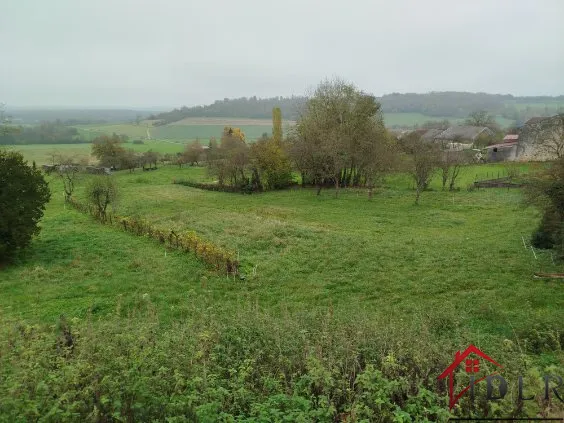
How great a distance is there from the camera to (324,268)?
1538cm

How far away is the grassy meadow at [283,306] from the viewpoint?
5844 mm

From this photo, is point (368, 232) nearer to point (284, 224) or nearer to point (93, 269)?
point (284, 224)

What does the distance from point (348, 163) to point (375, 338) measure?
89.0 feet

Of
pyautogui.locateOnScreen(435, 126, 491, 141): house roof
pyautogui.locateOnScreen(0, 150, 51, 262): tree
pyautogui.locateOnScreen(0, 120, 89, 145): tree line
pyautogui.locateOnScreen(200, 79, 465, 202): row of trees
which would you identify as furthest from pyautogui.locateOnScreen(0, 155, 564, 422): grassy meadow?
pyautogui.locateOnScreen(0, 120, 89, 145): tree line

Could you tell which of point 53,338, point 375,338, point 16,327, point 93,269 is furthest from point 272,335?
point 93,269

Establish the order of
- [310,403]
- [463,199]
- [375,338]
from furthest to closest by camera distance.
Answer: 1. [463,199]
2. [375,338]
3. [310,403]

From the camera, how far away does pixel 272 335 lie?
7.91 meters

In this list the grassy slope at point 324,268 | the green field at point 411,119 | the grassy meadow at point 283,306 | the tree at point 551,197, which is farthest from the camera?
the green field at point 411,119

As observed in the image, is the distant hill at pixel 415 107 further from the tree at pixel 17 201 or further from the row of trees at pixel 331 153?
the tree at pixel 17 201

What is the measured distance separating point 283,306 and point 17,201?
41.0 ft

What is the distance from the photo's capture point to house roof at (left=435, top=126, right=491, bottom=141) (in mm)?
60384

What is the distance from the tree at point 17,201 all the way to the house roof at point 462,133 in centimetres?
5460

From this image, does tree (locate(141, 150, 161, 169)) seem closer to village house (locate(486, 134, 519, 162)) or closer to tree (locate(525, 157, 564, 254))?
village house (locate(486, 134, 519, 162))

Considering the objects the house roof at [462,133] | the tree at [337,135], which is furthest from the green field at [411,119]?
the tree at [337,135]
